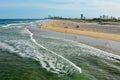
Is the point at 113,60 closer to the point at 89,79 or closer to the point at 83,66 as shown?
the point at 83,66

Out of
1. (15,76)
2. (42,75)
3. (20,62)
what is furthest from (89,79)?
(20,62)

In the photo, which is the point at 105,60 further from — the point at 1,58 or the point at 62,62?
the point at 1,58

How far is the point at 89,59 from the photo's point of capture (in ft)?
65.7

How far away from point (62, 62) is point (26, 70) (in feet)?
12.0

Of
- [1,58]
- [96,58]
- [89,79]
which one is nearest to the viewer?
[89,79]

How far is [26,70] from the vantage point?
607 inches

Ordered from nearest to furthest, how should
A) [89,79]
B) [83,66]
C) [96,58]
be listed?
[89,79]
[83,66]
[96,58]

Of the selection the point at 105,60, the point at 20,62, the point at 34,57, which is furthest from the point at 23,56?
the point at 105,60

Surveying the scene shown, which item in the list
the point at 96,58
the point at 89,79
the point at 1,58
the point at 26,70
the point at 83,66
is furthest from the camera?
the point at 96,58

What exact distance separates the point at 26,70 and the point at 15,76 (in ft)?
5.59

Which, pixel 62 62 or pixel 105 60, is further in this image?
pixel 105 60

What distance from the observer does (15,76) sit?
13.8m

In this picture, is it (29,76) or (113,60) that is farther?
(113,60)

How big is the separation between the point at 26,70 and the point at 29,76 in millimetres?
1580
